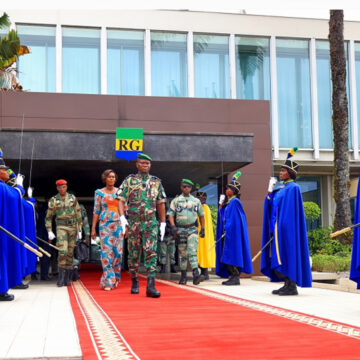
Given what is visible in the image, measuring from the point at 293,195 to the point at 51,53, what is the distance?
15694mm

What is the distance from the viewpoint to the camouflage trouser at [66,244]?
1108 cm

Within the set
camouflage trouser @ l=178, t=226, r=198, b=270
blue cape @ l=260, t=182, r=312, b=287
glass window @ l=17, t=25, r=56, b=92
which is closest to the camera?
blue cape @ l=260, t=182, r=312, b=287

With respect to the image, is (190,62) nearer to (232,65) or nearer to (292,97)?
(232,65)

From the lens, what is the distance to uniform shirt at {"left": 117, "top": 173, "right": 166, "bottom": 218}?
8586mm

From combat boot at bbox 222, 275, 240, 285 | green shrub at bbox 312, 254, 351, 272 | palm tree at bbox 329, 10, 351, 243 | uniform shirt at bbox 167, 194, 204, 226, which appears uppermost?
palm tree at bbox 329, 10, 351, 243

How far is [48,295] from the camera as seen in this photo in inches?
361

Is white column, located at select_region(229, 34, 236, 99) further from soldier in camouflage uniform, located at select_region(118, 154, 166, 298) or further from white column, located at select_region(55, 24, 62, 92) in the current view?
soldier in camouflage uniform, located at select_region(118, 154, 166, 298)

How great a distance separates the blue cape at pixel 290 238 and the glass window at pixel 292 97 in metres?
15.0

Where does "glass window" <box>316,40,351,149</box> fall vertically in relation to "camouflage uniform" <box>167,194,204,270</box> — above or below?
above

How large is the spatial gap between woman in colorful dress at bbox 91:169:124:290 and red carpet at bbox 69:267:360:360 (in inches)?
112

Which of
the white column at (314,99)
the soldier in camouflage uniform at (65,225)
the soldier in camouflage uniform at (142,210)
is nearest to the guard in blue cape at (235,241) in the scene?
the soldier in camouflage uniform at (65,225)

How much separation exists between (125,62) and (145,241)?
15493 millimetres

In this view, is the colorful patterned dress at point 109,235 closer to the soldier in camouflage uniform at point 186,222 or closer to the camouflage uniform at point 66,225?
the camouflage uniform at point 66,225

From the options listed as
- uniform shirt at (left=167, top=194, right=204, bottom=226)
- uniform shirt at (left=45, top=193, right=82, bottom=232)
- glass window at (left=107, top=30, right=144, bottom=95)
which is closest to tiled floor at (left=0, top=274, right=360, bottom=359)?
uniform shirt at (left=45, top=193, right=82, bottom=232)
